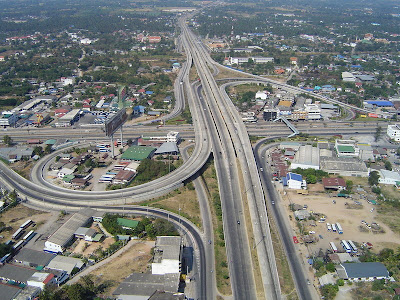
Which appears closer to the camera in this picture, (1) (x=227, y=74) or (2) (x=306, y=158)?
(2) (x=306, y=158)

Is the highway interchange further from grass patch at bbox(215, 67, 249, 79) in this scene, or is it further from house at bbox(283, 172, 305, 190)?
grass patch at bbox(215, 67, 249, 79)

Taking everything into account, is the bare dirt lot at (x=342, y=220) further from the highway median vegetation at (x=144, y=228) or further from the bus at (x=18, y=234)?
the bus at (x=18, y=234)

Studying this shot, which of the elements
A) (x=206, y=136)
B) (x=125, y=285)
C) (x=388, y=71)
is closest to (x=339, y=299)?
(x=125, y=285)

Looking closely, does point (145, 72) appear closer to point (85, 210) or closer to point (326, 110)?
point (326, 110)

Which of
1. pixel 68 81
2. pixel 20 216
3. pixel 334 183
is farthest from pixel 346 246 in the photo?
pixel 68 81

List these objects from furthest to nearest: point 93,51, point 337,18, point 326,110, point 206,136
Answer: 1. point 337,18
2. point 93,51
3. point 326,110
4. point 206,136

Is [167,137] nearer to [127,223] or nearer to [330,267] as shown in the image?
[127,223]
